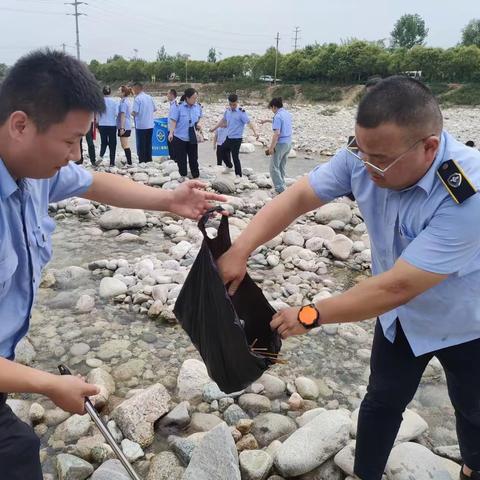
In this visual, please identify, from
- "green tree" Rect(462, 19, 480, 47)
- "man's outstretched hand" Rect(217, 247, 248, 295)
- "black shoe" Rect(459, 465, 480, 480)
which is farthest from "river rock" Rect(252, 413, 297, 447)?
"green tree" Rect(462, 19, 480, 47)

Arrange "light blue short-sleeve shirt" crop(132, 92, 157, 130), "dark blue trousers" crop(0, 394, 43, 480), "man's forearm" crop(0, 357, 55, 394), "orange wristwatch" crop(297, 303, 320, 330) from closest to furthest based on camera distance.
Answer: "man's forearm" crop(0, 357, 55, 394), "dark blue trousers" crop(0, 394, 43, 480), "orange wristwatch" crop(297, 303, 320, 330), "light blue short-sleeve shirt" crop(132, 92, 157, 130)

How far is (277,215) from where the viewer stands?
2229mm

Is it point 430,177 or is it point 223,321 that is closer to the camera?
point 430,177

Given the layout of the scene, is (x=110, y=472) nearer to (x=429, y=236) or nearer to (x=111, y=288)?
(x=429, y=236)

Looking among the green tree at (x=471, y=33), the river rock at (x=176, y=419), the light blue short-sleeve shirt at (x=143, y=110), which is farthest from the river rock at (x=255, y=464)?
the green tree at (x=471, y=33)

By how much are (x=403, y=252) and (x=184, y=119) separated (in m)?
8.40

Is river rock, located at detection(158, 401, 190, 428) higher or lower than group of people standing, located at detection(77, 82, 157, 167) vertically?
lower

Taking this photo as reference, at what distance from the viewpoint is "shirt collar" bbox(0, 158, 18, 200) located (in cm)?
147

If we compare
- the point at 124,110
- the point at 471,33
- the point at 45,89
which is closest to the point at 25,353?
the point at 45,89

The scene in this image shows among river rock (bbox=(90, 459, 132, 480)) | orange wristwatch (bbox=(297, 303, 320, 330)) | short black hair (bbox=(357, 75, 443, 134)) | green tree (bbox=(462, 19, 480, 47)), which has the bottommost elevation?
river rock (bbox=(90, 459, 132, 480))

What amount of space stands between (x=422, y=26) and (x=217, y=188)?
231ft

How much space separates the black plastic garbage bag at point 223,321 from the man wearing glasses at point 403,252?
0.35ft

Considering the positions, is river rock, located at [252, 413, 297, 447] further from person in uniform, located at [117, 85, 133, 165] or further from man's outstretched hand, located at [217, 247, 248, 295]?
person in uniform, located at [117, 85, 133, 165]

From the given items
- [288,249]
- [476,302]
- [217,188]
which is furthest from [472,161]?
[217,188]
